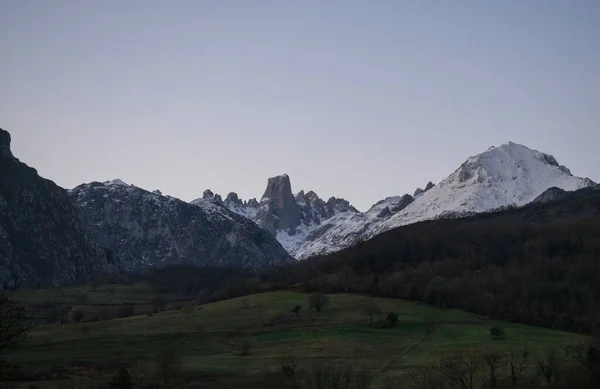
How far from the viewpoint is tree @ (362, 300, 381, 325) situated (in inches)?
5552

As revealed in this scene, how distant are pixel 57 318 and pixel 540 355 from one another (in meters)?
138

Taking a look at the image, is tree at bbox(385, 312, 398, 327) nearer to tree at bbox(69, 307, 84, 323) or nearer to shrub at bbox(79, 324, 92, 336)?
shrub at bbox(79, 324, 92, 336)

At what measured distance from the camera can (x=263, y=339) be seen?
126 meters

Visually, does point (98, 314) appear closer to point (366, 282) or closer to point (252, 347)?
point (366, 282)

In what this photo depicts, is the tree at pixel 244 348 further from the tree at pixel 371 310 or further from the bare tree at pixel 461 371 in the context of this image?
the bare tree at pixel 461 371

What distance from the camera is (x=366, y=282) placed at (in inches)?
7835

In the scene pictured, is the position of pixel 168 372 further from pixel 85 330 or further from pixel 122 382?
pixel 85 330

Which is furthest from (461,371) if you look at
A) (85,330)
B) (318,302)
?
(85,330)

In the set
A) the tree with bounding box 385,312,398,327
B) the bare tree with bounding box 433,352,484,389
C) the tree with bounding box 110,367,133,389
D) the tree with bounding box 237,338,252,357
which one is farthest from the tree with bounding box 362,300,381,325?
the tree with bounding box 110,367,133,389

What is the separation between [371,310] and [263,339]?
28977mm

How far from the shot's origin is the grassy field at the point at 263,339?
97.6 meters

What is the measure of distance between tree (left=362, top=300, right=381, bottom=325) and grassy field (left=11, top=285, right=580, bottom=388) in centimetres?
172

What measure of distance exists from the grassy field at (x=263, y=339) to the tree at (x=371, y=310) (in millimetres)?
1724

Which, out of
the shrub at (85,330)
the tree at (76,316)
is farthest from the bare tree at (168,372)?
the tree at (76,316)
